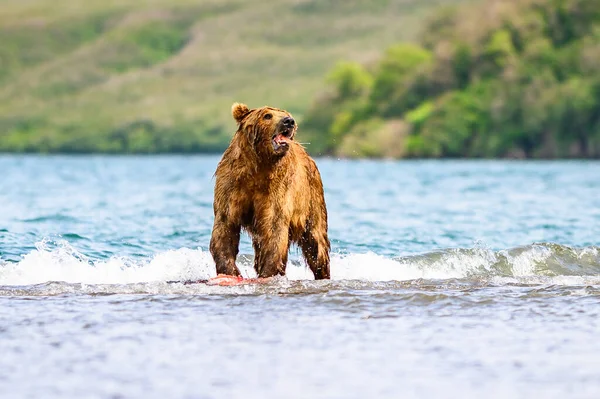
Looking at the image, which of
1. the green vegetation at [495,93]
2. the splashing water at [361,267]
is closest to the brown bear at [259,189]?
the splashing water at [361,267]

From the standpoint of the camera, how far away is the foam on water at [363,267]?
13266mm

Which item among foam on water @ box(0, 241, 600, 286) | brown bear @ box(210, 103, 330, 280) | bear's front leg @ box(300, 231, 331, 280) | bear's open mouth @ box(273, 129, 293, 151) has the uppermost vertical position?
bear's open mouth @ box(273, 129, 293, 151)

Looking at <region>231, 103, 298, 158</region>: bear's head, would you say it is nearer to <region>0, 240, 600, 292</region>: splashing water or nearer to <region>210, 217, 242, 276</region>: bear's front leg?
<region>210, 217, 242, 276</region>: bear's front leg

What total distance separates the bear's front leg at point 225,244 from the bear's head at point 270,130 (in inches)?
31.7

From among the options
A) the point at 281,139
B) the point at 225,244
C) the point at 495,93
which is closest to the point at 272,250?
the point at 225,244

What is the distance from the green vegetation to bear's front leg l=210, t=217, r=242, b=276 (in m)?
82.1

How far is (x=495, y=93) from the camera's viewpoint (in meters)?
104

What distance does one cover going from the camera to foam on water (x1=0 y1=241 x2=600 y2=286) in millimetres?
13266

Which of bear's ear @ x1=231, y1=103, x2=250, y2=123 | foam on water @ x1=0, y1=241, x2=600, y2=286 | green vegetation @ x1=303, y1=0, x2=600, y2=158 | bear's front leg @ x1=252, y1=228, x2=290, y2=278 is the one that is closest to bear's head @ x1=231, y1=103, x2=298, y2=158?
bear's ear @ x1=231, y1=103, x2=250, y2=123

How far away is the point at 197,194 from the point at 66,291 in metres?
25.5

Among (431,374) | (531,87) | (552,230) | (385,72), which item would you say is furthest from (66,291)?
(385,72)

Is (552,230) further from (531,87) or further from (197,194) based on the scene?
(531,87)

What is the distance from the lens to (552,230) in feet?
71.2

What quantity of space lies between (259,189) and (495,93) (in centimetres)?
9449
